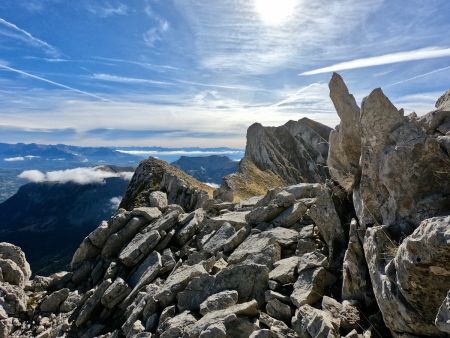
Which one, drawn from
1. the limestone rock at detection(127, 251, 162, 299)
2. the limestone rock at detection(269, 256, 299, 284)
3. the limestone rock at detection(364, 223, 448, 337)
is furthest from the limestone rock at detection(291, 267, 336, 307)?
the limestone rock at detection(127, 251, 162, 299)

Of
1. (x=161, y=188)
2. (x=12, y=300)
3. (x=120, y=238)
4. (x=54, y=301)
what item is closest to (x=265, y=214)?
(x=120, y=238)

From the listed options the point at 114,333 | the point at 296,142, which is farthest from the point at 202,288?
the point at 296,142

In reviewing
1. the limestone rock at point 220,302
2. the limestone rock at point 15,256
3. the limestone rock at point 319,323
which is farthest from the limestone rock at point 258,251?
the limestone rock at point 15,256

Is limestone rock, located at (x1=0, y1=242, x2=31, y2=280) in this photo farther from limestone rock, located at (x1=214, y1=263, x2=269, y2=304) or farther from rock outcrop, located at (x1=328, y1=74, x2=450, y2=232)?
rock outcrop, located at (x1=328, y1=74, x2=450, y2=232)

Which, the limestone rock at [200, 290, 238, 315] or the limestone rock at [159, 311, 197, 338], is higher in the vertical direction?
the limestone rock at [200, 290, 238, 315]

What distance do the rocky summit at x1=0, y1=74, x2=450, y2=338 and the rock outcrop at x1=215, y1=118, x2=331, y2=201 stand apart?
7392 cm

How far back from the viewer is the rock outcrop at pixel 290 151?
11784 cm

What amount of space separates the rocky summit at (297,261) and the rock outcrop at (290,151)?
7392 cm

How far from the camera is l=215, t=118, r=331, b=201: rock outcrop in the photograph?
11784 centimetres

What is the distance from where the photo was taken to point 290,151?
132 meters

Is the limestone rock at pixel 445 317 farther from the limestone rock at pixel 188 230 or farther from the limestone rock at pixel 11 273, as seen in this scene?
the limestone rock at pixel 11 273

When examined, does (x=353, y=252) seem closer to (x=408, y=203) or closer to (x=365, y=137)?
(x=408, y=203)

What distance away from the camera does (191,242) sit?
3033cm

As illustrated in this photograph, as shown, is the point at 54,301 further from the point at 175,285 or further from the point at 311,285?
the point at 311,285
